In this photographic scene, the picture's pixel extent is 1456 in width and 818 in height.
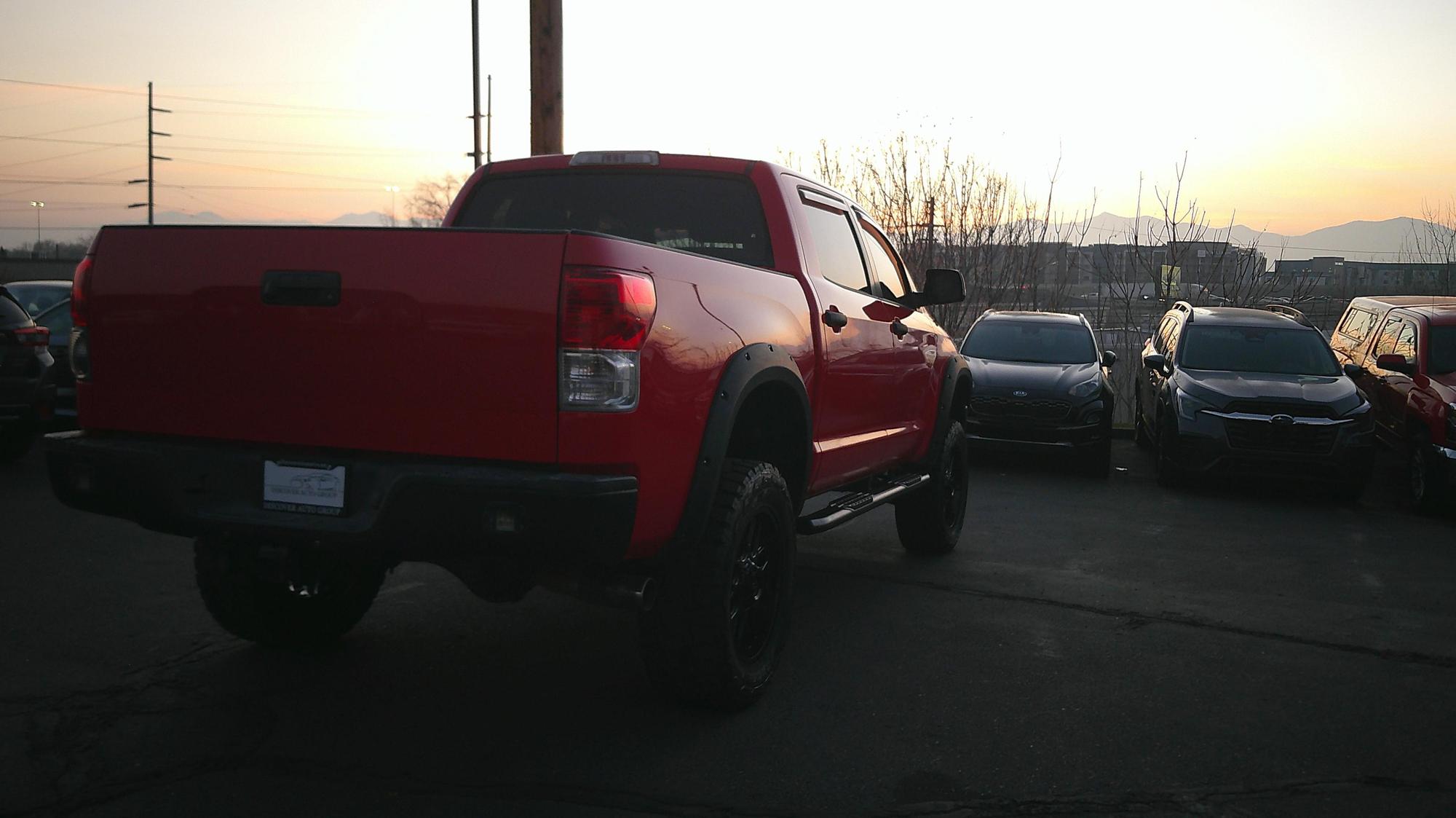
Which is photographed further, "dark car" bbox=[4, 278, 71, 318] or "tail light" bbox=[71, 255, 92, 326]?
"dark car" bbox=[4, 278, 71, 318]

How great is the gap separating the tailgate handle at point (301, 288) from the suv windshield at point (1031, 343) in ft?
34.0

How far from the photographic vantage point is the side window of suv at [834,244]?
18.2 ft

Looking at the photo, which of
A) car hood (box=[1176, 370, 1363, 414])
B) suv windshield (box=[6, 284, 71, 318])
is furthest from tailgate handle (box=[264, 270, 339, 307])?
suv windshield (box=[6, 284, 71, 318])

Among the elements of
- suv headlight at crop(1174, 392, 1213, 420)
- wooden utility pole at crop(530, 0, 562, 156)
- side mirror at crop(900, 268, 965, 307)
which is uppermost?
Result: wooden utility pole at crop(530, 0, 562, 156)

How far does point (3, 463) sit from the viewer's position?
1027 centimetres

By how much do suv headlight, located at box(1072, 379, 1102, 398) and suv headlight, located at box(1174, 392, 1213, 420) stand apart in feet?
3.19

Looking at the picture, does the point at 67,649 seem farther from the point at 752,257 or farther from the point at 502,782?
the point at 752,257

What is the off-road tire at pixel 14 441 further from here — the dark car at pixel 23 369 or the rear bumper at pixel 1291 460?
the rear bumper at pixel 1291 460

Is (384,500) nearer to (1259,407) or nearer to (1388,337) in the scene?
(1259,407)

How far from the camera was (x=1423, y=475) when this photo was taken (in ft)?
33.3

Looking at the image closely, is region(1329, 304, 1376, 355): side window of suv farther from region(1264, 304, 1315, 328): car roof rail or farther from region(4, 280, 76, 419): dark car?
region(4, 280, 76, 419): dark car

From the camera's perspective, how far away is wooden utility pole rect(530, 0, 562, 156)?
1048cm

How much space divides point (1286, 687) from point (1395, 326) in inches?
338

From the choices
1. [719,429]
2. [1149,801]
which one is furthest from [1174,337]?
[719,429]
